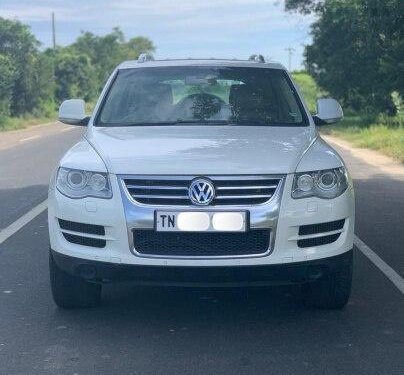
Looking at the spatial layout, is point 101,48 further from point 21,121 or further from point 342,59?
point 342,59

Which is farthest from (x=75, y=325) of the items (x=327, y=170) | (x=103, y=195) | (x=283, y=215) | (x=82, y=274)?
(x=327, y=170)

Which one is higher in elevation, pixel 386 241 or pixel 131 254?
pixel 131 254

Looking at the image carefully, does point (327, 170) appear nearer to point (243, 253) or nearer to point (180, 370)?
point (243, 253)

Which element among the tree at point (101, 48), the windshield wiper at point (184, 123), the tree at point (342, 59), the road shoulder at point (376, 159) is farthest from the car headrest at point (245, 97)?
the tree at point (101, 48)

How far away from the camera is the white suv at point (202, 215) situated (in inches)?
193

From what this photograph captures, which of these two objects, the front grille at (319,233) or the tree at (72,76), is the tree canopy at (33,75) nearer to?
the tree at (72,76)

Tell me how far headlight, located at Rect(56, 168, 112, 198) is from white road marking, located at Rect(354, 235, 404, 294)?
2.51 m

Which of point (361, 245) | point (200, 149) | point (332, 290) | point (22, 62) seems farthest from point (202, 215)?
point (22, 62)

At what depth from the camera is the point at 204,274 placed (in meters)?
4.89

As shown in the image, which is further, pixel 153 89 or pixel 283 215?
pixel 153 89

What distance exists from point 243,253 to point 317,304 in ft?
3.20

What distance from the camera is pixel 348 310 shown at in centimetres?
568

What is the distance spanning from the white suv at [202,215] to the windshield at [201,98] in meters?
0.62

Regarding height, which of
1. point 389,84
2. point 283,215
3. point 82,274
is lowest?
point 389,84
